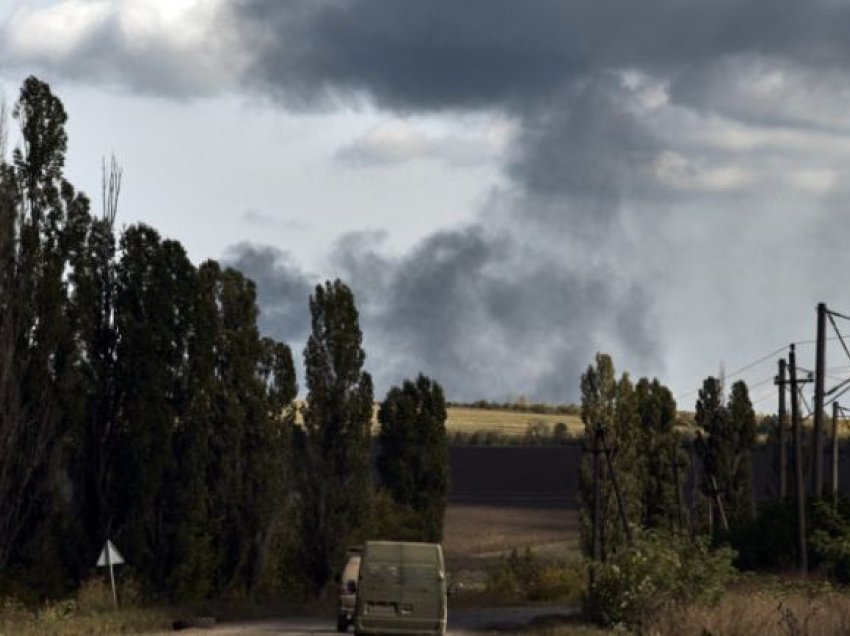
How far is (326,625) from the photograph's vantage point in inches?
1870

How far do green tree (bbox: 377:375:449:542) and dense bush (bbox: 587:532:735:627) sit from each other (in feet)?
97.0

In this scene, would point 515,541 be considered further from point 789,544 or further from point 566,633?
point 566,633

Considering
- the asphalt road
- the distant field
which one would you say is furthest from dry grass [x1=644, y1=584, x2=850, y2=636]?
the distant field

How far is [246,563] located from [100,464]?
7658 mm

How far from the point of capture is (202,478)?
54.4 metres

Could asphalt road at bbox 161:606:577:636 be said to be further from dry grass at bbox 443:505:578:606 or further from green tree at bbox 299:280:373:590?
dry grass at bbox 443:505:578:606

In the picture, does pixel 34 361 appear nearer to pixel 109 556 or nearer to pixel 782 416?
pixel 109 556

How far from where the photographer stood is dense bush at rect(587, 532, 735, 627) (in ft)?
132

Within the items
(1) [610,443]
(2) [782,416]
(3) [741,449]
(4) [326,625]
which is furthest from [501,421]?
(4) [326,625]

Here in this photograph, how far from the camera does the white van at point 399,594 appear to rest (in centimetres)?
3644

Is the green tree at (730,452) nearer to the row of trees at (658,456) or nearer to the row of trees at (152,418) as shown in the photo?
the row of trees at (658,456)

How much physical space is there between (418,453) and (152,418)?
28.6m

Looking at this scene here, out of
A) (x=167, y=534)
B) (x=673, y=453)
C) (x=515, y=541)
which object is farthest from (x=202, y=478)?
(x=515, y=541)

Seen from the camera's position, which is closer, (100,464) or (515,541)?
(100,464)
